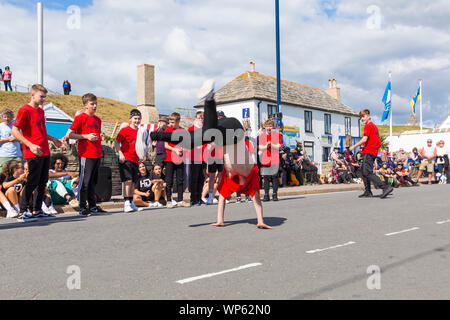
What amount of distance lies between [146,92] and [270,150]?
20083mm

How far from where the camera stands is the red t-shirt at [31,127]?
22.7ft

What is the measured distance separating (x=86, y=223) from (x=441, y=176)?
1852cm

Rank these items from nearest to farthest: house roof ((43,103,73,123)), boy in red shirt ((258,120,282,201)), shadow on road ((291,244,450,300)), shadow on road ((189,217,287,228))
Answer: shadow on road ((291,244,450,300))
shadow on road ((189,217,287,228))
boy in red shirt ((258,120,282,201))
house roof ((43,103,73,123))

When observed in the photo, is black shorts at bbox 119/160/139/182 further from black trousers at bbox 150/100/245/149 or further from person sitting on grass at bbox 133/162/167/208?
black trousers at bbox 150/100/245/149

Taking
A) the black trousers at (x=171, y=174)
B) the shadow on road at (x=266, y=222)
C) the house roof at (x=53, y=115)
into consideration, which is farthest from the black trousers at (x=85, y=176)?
the house roof at (x=53, y=115)

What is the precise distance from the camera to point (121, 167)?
29.0 ft

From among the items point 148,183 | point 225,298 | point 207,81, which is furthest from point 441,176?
point 225,298

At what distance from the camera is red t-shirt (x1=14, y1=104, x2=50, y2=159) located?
691cm

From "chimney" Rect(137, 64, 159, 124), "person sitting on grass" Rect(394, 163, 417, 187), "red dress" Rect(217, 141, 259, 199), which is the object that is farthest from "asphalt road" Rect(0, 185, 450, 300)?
"chimney" Rect(137, 64, 159, 124)

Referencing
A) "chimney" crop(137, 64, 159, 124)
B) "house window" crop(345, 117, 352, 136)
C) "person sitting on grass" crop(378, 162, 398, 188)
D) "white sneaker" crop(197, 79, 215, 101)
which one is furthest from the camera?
"house window" crop(345, 117, 352, 136)

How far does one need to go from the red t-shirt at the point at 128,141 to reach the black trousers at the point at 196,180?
1.44 m

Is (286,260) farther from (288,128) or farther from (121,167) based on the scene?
(288,128)

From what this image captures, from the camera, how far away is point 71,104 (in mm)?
48781

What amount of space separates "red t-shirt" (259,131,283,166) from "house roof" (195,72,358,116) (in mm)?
25080
